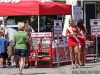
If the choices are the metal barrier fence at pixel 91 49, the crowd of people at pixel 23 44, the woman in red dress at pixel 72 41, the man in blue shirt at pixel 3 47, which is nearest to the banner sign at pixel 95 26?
the metal barrier fence at pixel 91 49

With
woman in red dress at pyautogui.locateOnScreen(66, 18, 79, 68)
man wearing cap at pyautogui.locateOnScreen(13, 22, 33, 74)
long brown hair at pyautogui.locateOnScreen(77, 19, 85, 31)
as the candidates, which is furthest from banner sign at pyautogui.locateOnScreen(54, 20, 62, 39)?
man wearing cap at pyautogui.locateOnScreen(13, 22, 33, 74)

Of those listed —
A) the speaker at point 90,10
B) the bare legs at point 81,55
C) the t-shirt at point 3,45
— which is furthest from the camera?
the speaker at point 90,10

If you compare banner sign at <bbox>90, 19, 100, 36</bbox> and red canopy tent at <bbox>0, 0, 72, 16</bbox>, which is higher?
red canopy tent at <bbox>0, 0, 72, 16</bbox>

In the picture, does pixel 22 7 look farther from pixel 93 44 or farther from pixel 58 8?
pixel 93 44

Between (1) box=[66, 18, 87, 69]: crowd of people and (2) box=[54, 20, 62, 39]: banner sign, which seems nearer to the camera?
(1) box=[66, 18, 87, 69]: crowd of people

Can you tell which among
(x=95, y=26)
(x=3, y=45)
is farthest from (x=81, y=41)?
(x=3, y=45)

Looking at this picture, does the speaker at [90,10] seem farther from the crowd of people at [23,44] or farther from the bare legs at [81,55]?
the bare legs at [81,55]

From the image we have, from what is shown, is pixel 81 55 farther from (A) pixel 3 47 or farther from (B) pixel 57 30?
(A) pixel 3 47

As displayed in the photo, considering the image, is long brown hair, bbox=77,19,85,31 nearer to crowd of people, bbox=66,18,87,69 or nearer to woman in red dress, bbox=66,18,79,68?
crowd of people, bbox=66,18,87,69

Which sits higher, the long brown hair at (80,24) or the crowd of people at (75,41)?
the long brown hair at (80,24)

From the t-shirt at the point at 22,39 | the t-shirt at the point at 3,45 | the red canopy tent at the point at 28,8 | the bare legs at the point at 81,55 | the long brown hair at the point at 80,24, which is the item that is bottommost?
the bare legs at the point at 81,55

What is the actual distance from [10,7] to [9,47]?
1.64 metres

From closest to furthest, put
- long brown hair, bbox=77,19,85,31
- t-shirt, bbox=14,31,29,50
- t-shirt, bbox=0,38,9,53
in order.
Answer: t-shirt, bbox=14,31,29,50
long brown hair, bbox=77,19,85,31
t-shirt, bbox=0,38,9,53

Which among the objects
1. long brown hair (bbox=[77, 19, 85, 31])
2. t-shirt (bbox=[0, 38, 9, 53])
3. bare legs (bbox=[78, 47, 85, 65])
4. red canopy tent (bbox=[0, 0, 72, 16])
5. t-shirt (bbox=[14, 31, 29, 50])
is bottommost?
bare legs (bbox=[78, 47, 85, 65])
